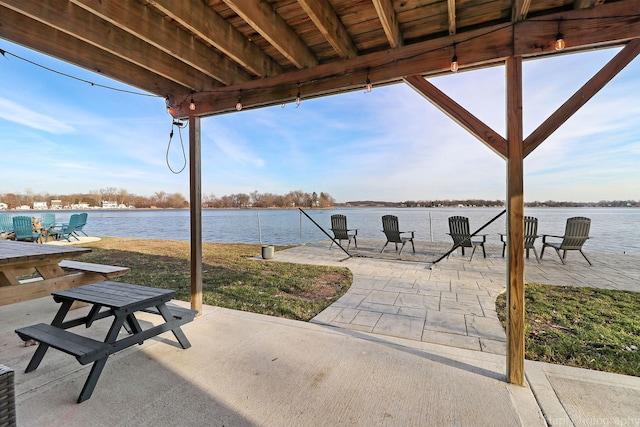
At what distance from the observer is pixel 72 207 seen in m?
30.4

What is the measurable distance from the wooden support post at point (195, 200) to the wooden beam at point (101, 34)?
49cm

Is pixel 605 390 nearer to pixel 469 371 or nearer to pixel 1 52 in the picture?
pixel 469 371

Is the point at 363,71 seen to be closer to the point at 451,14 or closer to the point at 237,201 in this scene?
the point at 451,14

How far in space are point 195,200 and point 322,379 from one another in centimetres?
221

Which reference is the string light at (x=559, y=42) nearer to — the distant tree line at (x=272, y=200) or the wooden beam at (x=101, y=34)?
the wooden beam at (x=101, y=34)

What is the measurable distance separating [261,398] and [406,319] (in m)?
1.81

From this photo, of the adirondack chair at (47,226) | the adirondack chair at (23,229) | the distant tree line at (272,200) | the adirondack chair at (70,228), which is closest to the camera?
the adirondack chair at (23,229)

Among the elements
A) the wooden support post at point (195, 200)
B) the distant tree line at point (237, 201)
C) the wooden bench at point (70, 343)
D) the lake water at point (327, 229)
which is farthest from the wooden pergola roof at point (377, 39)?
the distant tree line at point (237, 201)

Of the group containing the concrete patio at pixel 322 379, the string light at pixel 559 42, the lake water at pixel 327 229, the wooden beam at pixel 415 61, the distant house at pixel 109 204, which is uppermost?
the wooden beam at pixel 415 61

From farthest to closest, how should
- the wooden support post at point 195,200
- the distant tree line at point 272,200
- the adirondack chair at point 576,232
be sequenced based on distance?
the distant tree line at point 272,200 → the adirondack chair at point 576,232 → the wooden support post at point 195,200

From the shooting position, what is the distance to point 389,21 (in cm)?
179

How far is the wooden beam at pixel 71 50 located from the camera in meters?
1.82

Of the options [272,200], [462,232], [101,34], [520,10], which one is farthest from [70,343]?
[272,200]

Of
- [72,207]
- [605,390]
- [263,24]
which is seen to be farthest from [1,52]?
[72,207]
